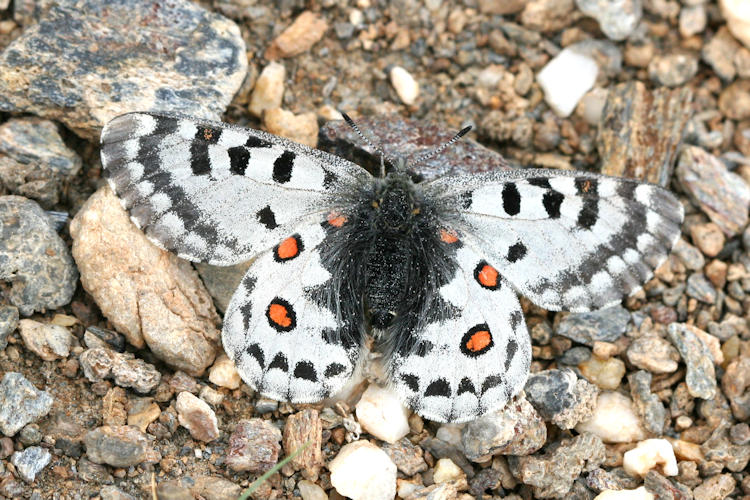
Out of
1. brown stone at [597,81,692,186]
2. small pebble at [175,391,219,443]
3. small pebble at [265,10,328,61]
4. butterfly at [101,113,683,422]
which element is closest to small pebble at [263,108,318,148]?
small pebble at [265,10,328,61]

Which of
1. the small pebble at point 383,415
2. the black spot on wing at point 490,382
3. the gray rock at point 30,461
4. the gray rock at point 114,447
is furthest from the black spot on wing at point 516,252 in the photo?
the gray rock at point 30,461

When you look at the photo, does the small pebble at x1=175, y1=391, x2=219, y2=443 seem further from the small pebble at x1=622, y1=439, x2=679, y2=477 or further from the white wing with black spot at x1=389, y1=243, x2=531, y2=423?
the small pebble at x1=622, y1=439, x2=679, y2=477

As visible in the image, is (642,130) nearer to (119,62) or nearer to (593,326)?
(593,326)

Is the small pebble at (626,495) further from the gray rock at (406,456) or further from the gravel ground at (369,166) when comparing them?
the gray rock at (406,456)

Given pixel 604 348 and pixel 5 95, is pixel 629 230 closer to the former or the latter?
pixel 604 348

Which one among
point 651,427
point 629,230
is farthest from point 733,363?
point 629,230

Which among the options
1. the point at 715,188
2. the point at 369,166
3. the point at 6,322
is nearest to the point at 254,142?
the point at 369,166
